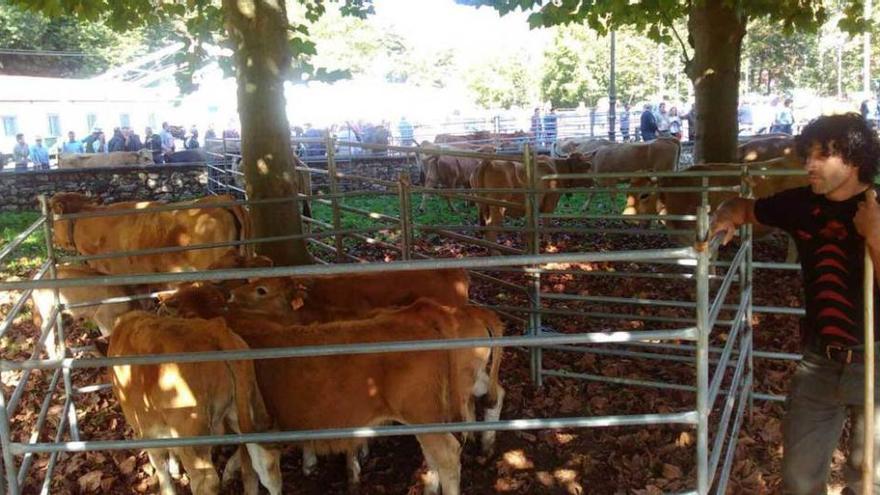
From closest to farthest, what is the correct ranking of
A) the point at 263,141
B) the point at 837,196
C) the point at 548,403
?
the point at 837,196 → the point at 548,403 → the point at 263,141

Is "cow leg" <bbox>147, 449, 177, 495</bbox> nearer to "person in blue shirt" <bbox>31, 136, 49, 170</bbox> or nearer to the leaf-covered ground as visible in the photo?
the leaf-covered ground

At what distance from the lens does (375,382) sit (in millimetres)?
4332

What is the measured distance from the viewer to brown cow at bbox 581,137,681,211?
16.2 metres

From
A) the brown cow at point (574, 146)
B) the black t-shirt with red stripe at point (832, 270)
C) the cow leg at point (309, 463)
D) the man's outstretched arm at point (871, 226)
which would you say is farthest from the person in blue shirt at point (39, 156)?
the man's outstretched arm at point (871, 226)

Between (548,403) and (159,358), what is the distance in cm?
377

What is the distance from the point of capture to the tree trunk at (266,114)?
7.15 m

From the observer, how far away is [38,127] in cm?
3834

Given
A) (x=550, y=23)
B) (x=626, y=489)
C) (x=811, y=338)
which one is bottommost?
(x=626, y=489)

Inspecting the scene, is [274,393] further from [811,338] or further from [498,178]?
[498,178]

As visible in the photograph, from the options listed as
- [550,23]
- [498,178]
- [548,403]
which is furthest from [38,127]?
[548,403]

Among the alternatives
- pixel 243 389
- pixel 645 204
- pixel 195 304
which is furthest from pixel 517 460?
pixel 645 204

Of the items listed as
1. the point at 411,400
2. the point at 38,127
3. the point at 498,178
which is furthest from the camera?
the point at 38,127

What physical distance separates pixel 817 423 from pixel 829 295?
1.90ft

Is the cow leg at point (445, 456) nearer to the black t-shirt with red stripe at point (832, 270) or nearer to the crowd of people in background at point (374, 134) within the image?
the black t-shirt with red stripe at point (832, 270)
